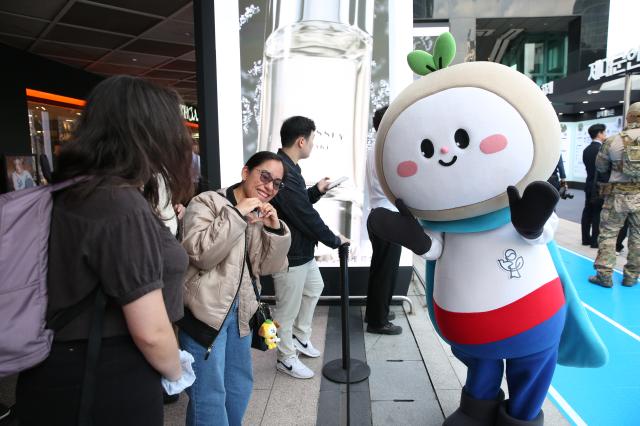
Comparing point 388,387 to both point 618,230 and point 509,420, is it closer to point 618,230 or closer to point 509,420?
point 509,420

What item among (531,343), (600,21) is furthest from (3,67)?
(600,21)

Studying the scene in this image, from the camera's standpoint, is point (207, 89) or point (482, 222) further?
point (207, 89)

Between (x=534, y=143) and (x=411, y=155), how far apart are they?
18.3 inches

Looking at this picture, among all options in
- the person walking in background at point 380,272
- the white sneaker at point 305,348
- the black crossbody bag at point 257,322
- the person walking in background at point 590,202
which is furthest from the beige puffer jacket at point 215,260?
the person walking in background at point 590,202

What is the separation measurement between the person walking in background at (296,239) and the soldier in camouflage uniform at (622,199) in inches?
139

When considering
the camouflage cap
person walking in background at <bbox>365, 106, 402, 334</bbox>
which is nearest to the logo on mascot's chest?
person walking in background at <bbox>365, 106, 402, 334</bbox>

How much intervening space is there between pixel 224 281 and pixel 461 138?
108 cm

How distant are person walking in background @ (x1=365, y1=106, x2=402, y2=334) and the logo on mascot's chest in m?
1.76

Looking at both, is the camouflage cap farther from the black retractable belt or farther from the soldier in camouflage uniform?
the black retractable belt

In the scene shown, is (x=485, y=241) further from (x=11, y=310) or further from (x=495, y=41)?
(x=495, y=41)

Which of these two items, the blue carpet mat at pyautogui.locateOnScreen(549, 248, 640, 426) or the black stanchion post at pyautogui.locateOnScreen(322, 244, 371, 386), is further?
the black stanchion post at pyautogui.locateOnScreen(322, 244, 371, 386)

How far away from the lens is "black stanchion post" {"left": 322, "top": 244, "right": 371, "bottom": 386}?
2.64 metres

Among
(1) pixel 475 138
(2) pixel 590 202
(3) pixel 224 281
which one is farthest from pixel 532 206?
(2) pixel 590 202

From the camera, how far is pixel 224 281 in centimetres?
170
